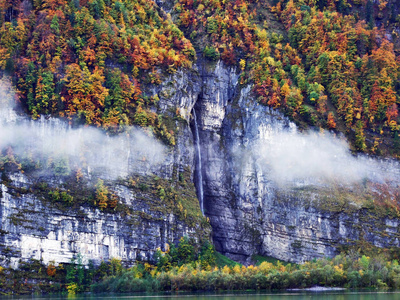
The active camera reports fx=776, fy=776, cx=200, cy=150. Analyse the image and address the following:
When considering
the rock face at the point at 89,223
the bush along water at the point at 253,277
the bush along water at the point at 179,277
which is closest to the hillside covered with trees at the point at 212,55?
the rock face at the point at 89,223

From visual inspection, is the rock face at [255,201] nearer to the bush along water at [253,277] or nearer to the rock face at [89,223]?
the rock face at [89,223]

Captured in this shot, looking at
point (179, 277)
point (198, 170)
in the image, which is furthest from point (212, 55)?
point (179, 277)

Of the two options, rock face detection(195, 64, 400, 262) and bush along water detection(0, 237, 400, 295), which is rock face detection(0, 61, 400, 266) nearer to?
rock face detection(195, 64, 400, 262)

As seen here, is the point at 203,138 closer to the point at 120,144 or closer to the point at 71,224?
the point at 120,144

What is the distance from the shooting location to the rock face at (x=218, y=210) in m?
119

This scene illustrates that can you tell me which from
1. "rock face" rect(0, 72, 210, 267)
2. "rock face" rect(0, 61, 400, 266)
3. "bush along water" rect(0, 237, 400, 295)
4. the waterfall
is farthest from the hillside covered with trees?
"bush along water" rect(0, 237, 400, 295)

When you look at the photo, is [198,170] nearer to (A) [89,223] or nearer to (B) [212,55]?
(B) [212,55]

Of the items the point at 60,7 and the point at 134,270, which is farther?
the point at 60,7

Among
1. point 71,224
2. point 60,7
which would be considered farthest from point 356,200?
point 60,7

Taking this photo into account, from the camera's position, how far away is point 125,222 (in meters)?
126

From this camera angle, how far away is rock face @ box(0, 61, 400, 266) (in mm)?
119000

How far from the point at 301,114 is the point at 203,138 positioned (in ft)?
64.3

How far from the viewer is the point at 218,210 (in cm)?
14712

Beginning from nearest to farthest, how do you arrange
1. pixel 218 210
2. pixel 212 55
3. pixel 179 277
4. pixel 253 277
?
pixel 253 277 → pixel 179 277 → pixel 218 210 → pixel 212 55
